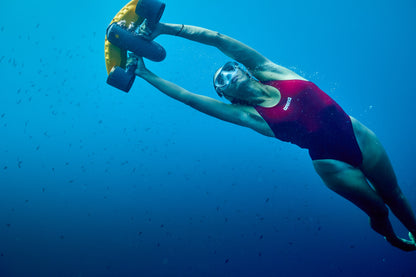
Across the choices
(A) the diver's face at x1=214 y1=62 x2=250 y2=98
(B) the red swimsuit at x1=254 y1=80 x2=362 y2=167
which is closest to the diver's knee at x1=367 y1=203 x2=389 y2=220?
(B) the red swimsuit at x1=254 y1=80 x2=362 y2=167

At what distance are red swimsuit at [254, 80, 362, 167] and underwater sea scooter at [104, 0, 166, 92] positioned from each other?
1101 millimetres

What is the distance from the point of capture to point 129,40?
2090 millimetres

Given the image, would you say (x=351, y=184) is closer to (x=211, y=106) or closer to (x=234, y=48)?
(x=211, y=106)

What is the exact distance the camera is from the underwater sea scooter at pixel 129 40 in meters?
2.06

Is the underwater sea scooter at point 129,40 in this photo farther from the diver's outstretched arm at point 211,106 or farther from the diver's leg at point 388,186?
the diver's leg at point 388,186

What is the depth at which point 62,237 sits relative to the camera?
491cm

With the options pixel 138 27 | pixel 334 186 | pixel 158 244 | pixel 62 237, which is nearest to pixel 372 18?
pixel 334 186

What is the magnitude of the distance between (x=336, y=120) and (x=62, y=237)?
521 cm

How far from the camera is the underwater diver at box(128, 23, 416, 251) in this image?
2.03m

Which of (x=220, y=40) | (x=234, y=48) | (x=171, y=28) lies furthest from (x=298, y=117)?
(x=171, y=28)

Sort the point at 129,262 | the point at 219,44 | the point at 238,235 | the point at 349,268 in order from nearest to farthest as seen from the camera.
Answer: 1. the point at 219,44
2. the point at 129,262
3. the point at 238,235
4. the point at 349,268

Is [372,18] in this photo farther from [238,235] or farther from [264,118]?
[238,235]

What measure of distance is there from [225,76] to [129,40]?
2.77 feet

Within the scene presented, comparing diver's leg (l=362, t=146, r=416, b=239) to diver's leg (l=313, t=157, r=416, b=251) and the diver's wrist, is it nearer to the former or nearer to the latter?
diver's leg (l=313, t=157, r=416, b=251)
